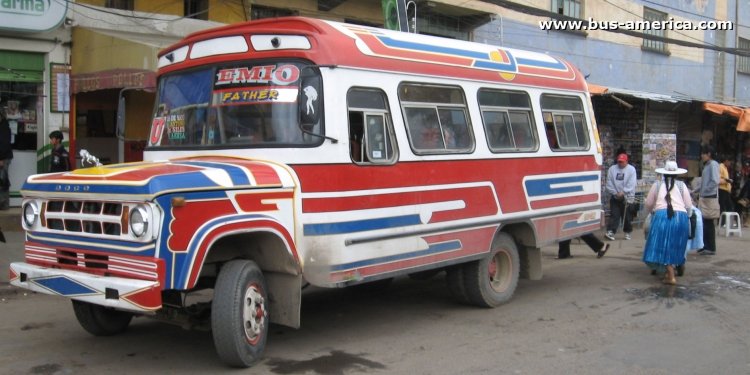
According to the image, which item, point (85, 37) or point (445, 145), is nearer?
point (445, 145)

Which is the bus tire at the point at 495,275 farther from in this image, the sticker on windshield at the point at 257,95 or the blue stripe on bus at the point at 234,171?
the blue stripe on bus at the point at 234,171

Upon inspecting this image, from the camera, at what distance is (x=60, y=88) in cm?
1227

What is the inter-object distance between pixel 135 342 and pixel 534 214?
179 inches

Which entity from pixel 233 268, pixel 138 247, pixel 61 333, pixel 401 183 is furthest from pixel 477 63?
pixel 61 333

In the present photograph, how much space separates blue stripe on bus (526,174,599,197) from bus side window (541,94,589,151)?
386 millimetres

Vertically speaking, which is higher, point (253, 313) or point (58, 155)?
point (58, 155)

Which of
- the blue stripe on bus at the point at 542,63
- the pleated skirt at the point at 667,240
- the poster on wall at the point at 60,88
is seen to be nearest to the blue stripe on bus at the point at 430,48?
the blue stripe on bus at the point at 542,63

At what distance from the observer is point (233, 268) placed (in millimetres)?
5145

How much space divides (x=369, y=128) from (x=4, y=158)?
8324 mm

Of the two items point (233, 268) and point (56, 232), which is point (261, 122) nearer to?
point (233, 268)

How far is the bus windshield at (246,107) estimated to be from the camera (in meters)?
5.62

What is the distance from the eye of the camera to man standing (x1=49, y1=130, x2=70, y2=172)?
1105 cm

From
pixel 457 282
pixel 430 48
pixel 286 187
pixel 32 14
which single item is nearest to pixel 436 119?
pixel 430 48

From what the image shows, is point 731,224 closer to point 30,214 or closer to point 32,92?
point 32,92
